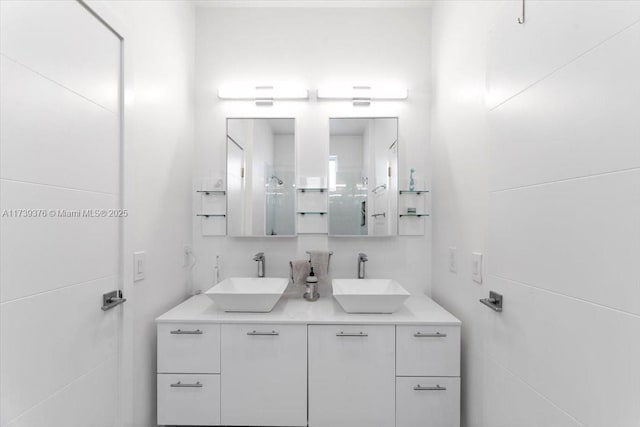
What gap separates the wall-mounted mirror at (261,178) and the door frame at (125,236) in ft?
2.41

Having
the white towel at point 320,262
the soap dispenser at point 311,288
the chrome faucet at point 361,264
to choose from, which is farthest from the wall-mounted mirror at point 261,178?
the chrome faucet at point 361,264

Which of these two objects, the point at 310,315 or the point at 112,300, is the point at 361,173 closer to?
the point at 310,315

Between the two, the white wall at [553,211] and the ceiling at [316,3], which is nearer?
the white wall at [553,211]

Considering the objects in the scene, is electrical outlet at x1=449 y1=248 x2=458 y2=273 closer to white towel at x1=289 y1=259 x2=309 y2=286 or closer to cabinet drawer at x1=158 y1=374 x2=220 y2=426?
white towel at x1=289 y1=259 x2=309 y2=286

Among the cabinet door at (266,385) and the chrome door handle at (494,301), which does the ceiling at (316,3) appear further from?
the cabinet door at (266,385)

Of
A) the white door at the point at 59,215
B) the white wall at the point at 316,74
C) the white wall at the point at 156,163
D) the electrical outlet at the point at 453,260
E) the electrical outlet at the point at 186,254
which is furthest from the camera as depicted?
the white wall at the point at 316,74

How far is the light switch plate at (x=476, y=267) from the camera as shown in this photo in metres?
1.36

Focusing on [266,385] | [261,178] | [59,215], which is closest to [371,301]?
[266,385]

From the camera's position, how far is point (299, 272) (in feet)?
6.09

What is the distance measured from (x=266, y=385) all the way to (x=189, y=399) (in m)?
0.41

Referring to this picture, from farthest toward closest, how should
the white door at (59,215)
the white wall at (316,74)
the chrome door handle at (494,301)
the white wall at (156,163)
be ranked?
the white wall at (316,74) → the white wall at (156,163) → the chrome door handle at (494,301) → the white door at (59,215)

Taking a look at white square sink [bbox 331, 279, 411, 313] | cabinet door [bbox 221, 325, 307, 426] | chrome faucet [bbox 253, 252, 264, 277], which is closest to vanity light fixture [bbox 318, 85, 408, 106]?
chrome faucet [bbox 253, 252, 264, 277]

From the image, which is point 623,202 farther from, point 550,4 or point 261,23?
point 261,23

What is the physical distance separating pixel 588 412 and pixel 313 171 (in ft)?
5.66
